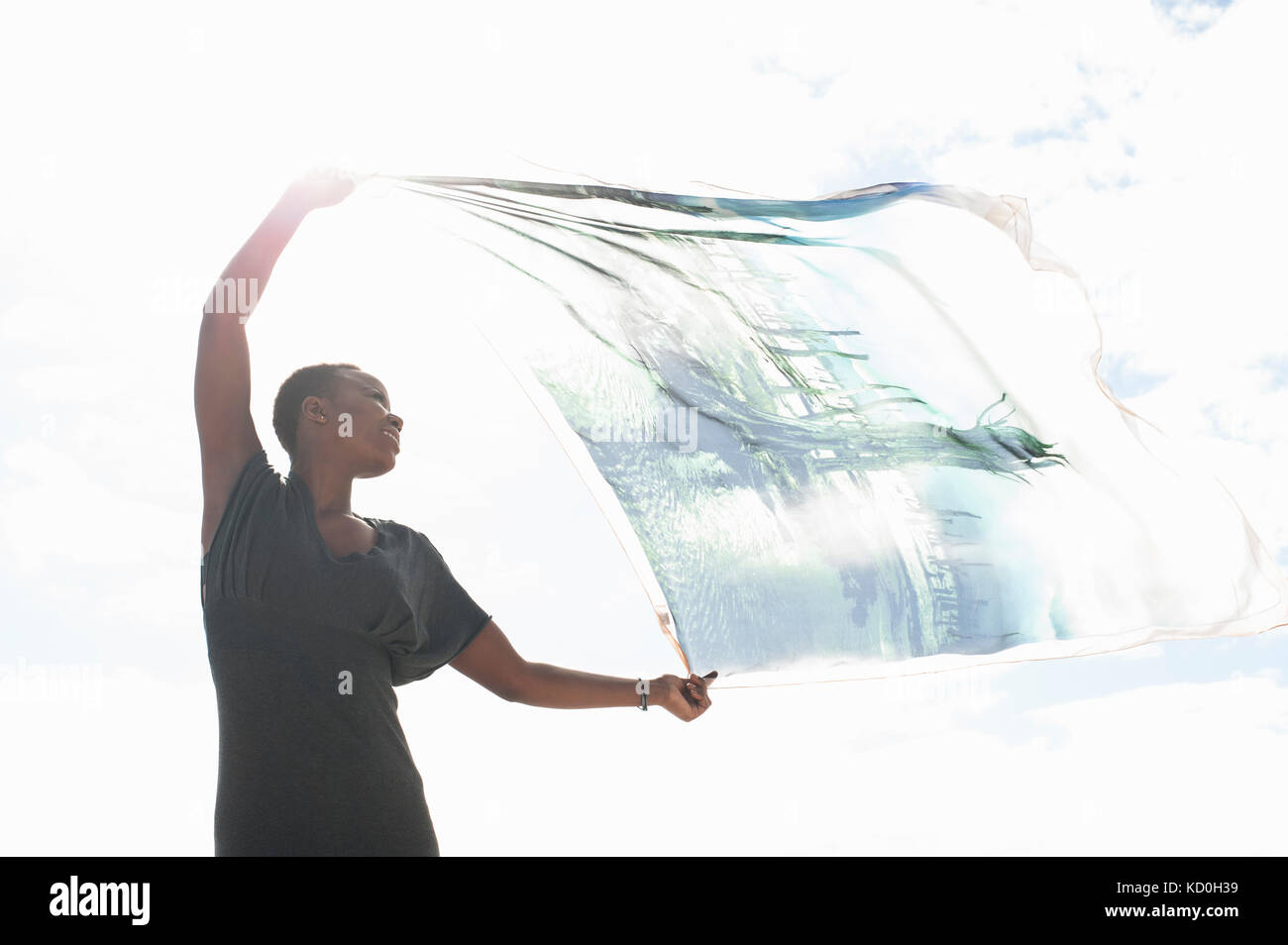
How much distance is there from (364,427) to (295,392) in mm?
286

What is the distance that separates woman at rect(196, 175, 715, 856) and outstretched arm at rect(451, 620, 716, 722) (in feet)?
0.35

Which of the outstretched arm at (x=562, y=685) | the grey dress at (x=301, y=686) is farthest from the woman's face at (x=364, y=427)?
the outstretched arm at (x=562, y=685)

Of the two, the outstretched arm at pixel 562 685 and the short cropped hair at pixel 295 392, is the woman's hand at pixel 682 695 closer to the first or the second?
the outstretched arm at pixel 562 685

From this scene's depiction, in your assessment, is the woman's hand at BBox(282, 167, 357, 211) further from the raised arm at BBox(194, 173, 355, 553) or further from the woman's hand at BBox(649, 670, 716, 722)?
the woman's hand at BBox(649, 670, 716, 722)

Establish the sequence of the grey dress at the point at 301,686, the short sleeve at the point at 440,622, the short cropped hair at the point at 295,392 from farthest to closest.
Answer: the short cropped hair at the point at 295,392
the short sleeve at the point at 440,622
the grey dress at the point at 301,686

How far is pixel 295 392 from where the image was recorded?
128 inches

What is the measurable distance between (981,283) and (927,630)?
53.1 inches

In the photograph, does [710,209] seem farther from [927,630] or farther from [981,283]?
[927,630]

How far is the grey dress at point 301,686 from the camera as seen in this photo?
260cm

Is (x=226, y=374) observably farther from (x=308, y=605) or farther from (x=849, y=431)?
(x=849, y=431)

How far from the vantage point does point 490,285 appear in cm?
378

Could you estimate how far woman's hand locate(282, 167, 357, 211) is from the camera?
3.05m

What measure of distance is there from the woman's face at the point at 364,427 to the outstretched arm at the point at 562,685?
64 cm
